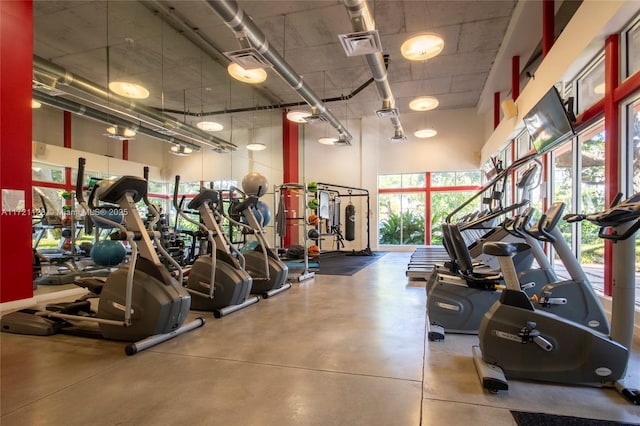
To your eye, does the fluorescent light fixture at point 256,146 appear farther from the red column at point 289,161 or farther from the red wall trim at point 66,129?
the red wall trim at point 66,129

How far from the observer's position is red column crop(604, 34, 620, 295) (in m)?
3.62

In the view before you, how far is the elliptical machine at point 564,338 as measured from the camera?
2.00 m

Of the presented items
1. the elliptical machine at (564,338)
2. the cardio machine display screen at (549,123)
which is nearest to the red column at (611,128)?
the cardio machine display screen at (549,123)

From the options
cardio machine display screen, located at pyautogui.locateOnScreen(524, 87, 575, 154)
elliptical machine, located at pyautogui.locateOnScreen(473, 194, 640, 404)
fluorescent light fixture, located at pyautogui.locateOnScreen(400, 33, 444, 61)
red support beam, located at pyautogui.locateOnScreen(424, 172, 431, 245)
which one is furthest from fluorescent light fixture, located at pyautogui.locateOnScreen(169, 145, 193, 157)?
red support beam, located at pyautogui.locateOnScreen(424, 172, 431, 245)

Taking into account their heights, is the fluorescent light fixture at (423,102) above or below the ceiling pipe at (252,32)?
below

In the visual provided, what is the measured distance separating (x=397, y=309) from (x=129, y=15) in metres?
6.77

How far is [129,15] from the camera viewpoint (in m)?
6.06

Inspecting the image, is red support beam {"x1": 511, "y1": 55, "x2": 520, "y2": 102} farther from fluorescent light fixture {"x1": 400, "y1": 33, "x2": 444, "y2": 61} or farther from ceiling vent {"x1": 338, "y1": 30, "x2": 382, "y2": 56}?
ceiling vent {"x1": 338, "y1": 30, "x2": 382, "y2": 56}

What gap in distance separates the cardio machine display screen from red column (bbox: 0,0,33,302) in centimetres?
665

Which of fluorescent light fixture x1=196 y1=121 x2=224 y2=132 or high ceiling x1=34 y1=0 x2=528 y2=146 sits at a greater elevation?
high ceiling x1=34 y1=0 x2=528 y2=146

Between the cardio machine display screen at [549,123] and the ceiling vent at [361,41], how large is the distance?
232 cm

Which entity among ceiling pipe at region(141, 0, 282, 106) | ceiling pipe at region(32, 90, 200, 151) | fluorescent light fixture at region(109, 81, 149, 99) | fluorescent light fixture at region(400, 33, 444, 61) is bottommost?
ceiling pipe at region(32, 90, 200, 151)

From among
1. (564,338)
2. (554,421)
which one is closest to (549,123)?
(564,338)

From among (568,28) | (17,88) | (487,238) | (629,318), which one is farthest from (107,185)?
(568,28)
